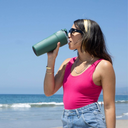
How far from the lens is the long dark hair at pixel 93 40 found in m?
1.56

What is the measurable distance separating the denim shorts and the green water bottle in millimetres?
505

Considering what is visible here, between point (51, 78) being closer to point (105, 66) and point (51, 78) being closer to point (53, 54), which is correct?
point (53, 54)

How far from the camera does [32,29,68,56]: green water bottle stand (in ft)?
5.23

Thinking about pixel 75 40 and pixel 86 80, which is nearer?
pixel 86 80

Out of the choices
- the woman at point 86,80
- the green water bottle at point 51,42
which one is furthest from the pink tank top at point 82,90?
the green water bottle at point 51,42

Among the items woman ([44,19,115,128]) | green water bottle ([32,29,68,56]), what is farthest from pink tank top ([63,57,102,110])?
green water bottle ([32,29,68,56])

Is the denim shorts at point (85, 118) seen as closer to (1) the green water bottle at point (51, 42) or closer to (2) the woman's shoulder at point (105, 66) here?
(2) the woman's shoulder at point (105, 66)

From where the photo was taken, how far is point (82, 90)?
1.49m

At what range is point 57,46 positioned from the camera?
1628mm

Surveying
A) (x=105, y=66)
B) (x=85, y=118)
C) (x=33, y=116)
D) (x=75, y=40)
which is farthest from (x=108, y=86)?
(x=33, y=116)

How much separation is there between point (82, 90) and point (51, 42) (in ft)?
1.43

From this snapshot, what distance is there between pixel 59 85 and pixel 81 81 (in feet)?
0.89

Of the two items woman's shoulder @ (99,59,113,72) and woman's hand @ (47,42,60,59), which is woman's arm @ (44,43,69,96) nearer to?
woman's hand @ (47,42,60,59)

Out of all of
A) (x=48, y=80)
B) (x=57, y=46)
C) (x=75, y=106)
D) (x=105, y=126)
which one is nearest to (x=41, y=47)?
(x=57, y=46)
